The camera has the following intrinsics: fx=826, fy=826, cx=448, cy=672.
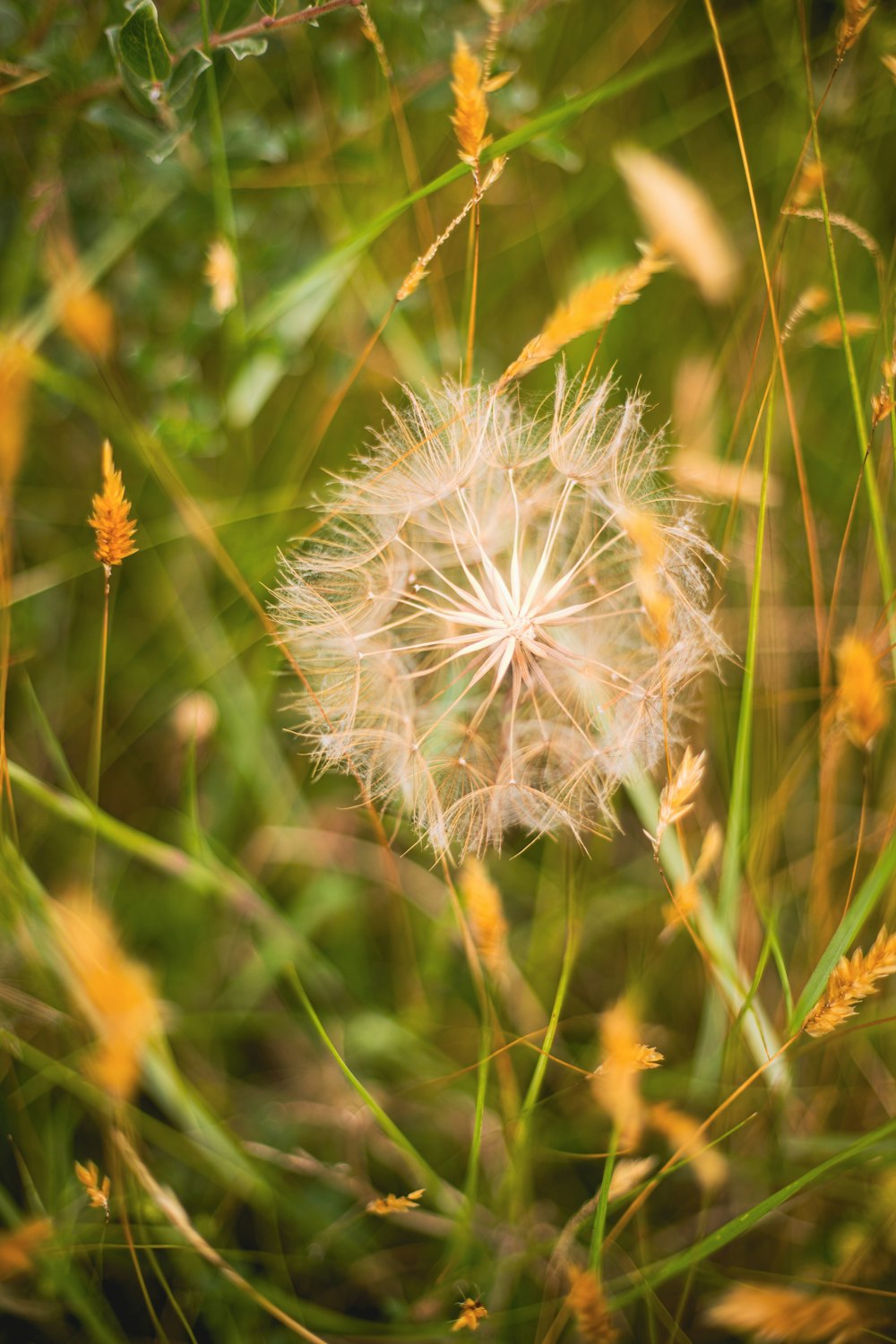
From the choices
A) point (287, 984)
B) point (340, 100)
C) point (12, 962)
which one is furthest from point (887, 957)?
point (340, 100)

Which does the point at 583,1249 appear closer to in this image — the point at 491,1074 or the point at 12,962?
the point at 491,1074

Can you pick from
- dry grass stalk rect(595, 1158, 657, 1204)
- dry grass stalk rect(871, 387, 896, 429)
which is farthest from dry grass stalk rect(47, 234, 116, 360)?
dry grass stalk rect(595, 1158, 657, 1204)

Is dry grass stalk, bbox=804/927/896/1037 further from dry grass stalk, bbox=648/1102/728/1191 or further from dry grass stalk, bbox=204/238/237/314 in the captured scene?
dry grass stalk, bbox=204/238/237/314

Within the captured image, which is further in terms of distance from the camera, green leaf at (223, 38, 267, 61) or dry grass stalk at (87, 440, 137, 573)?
green leaf at (223, 38, 267, 61)

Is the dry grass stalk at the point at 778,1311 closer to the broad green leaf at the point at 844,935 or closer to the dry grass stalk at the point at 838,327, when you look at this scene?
the broad green leaf at the point at 844,935

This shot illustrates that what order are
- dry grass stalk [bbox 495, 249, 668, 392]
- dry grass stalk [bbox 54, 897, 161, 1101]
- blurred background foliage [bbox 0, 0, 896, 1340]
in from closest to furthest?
1. dry grass stalk [bbox 54, 897, 161, 1101]
2. dry grass stalk [bbox 495, 249, 668, 392]
3. blurred background foliage [bbox 0, 0, 896, 1340]

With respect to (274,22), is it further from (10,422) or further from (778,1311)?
(778,1311)
